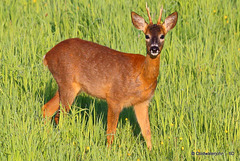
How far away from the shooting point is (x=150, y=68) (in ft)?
18.3

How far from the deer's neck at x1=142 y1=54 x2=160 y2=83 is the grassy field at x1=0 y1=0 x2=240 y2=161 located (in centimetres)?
44

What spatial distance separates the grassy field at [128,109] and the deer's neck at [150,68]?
1.45 feet

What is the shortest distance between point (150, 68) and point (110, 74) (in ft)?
1.75

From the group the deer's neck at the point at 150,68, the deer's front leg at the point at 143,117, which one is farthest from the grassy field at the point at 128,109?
the deer's neck at the point at 150,68

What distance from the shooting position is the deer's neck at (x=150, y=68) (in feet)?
18.3

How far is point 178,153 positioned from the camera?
4.89 metres

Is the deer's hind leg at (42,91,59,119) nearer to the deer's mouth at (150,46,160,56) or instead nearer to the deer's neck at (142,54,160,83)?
the deer's neck at (142,54,160,83)

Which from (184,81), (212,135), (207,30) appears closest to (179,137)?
(212,135)

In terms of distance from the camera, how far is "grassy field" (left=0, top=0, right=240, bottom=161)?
494 centimetres

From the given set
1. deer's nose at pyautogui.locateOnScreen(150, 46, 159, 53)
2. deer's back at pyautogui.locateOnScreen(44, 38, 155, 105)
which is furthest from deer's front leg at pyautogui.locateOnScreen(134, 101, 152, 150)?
deer's nose at pyautogui.locateOnScreen(150, 46, 159, 53)

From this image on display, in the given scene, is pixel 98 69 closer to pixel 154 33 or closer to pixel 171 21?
pixel 154 33

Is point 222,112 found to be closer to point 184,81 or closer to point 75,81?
point 184,81

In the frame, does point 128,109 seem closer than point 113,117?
No

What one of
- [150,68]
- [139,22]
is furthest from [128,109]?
[139,22]
